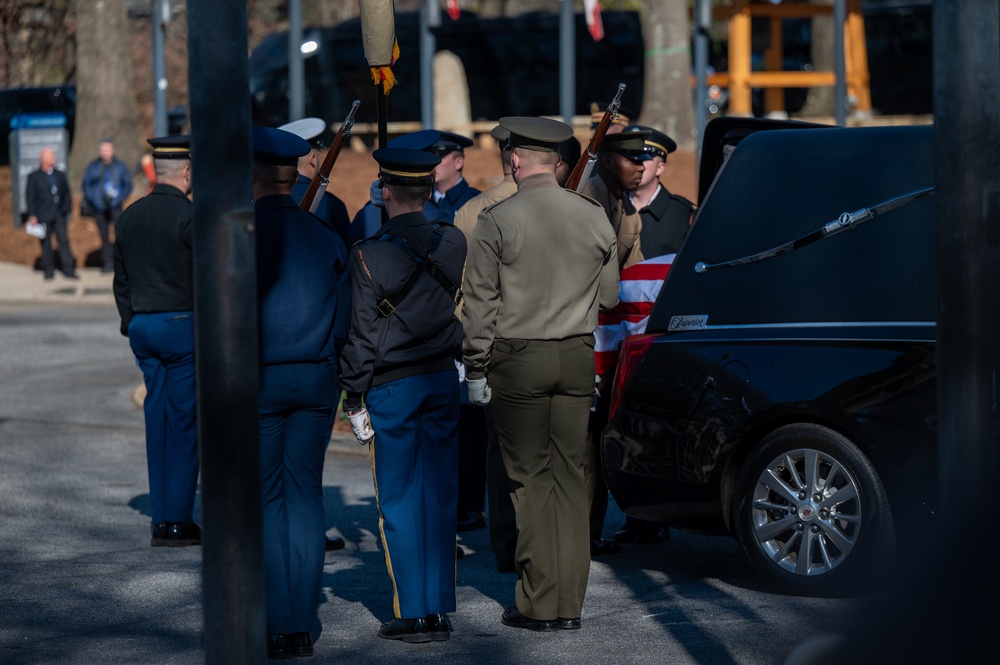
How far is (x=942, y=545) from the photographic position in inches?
92.3

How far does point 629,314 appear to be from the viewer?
25.6ft

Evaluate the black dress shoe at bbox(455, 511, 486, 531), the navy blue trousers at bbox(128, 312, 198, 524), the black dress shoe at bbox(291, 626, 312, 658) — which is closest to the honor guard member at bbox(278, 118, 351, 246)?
the navy blue trousers at bbox(128, 312, 198, 524)

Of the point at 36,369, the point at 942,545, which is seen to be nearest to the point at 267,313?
the point at 942,545

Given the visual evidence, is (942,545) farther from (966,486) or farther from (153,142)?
(153,142)

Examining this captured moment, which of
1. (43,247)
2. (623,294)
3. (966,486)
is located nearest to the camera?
(966,486)

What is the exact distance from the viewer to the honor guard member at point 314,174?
7855 mm

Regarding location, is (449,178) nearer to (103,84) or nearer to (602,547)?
(602,547)

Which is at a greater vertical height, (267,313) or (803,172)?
(803,172)

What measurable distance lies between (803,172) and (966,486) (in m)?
3.53

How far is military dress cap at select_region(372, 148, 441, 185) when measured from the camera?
20.6ft

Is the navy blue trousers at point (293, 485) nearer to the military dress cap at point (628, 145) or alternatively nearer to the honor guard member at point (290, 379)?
the honor guard member at point (290, 379)

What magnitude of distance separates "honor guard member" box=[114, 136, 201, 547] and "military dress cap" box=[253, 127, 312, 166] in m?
2.12

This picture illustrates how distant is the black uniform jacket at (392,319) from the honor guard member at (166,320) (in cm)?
204

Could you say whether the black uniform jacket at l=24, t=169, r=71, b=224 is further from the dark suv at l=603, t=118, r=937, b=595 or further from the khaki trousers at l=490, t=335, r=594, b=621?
the khaki trousers at l=490, t=335, r=594, b=621
